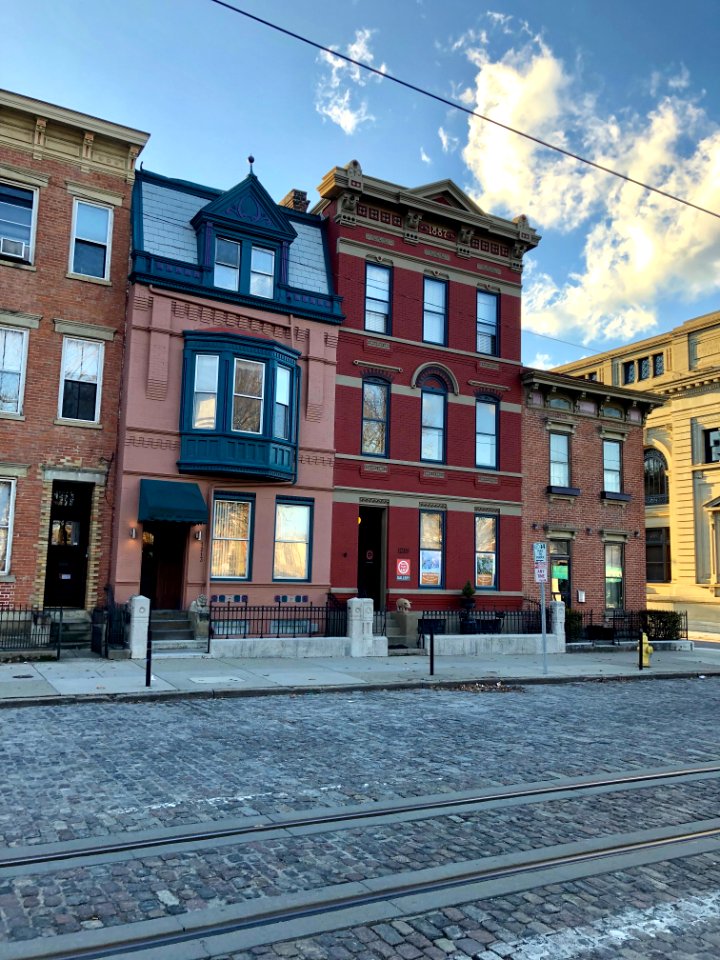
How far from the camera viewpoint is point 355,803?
7457 millimetres

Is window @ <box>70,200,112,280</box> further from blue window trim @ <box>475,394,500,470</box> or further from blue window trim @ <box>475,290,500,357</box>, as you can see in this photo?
blue window trim @ <box>475,394,500,470</box>

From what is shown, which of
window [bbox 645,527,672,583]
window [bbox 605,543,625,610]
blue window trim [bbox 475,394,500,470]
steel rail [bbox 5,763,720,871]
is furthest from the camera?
window [bbox 645,527,672,583]

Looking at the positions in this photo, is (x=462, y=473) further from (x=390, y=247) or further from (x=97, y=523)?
(x=97, y=523)

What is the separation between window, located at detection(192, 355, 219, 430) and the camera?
65.8 feet

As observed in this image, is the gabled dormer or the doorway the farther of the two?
the doorway

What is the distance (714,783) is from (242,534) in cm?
1418

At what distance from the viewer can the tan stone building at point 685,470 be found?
39250mm

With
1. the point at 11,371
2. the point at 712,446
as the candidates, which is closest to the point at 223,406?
the point at 11,371

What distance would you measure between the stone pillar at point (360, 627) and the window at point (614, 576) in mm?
11695

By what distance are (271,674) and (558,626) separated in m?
10.8

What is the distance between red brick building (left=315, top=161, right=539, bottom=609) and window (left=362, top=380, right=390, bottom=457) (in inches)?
1.4

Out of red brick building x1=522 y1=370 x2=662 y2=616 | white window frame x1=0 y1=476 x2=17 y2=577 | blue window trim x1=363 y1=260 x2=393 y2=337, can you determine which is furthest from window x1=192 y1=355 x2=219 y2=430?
red brick building x1=522 y1=370 x2=662 y2=616

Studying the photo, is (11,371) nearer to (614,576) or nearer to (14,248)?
(14,248)

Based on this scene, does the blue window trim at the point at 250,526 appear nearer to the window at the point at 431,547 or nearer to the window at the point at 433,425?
the window at the point at 431,547
